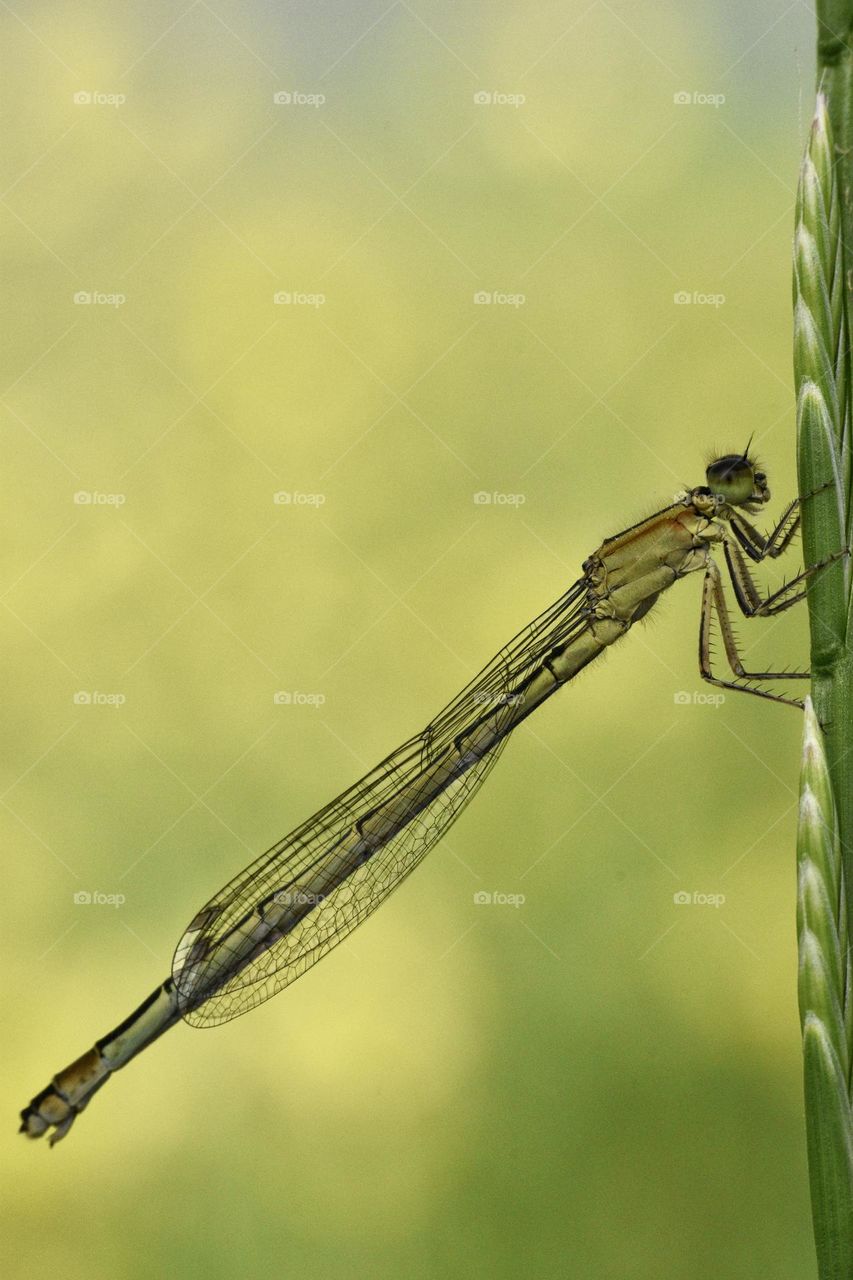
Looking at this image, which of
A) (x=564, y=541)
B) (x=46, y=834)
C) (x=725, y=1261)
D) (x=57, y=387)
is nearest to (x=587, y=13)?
(x=564, y=541)

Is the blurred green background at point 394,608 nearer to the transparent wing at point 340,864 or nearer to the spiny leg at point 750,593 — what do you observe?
the transparent wing at point 340,864

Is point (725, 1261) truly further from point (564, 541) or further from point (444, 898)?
point (564, 541)

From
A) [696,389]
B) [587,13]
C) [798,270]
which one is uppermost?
[587,13]

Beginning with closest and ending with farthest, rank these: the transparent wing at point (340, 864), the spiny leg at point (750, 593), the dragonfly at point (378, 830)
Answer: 1. the spiny leg at point (750, 593)
2. the dragonfly at point (378, 830)
3. the transparent wing at point (340, 864)

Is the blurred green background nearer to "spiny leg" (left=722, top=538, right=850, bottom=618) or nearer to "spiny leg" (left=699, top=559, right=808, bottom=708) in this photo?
"spiny leg" (left=699, top=559, right=808, bottom=708)

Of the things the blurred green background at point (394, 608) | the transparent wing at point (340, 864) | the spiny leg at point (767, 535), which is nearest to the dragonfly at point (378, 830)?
the transparent wing at point (340, 864)

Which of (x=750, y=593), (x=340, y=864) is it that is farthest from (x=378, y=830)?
(x=750, y=593)
